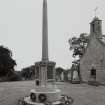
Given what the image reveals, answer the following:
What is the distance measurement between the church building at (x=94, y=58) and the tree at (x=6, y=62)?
45.9 ft

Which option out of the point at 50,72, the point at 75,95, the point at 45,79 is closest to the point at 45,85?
the point at 45,79

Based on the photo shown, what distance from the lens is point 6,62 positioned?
2989 centimetres

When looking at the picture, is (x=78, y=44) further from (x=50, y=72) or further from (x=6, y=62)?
(x=50, y=72)

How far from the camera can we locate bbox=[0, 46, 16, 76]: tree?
2952 centimetres

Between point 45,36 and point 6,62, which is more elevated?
point 45,36

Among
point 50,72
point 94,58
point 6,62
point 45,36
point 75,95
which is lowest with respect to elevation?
point 75,95

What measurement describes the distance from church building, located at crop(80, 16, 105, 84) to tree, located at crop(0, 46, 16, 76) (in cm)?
1398

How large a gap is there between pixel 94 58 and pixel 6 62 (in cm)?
1656

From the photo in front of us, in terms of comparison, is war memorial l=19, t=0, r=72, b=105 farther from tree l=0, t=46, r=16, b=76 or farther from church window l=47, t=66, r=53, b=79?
tree l=0, t=46, r=16, b=76

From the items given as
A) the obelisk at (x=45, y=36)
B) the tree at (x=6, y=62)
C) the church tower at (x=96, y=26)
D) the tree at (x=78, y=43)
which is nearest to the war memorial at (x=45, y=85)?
the obelisk at (x=45, y=36)

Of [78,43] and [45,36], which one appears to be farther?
[78,43]

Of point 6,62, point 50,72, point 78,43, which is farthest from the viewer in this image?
point 78,43

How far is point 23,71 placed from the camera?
49438 mm

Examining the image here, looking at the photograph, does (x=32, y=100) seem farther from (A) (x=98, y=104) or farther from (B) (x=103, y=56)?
(B) (x=103, y=56)
